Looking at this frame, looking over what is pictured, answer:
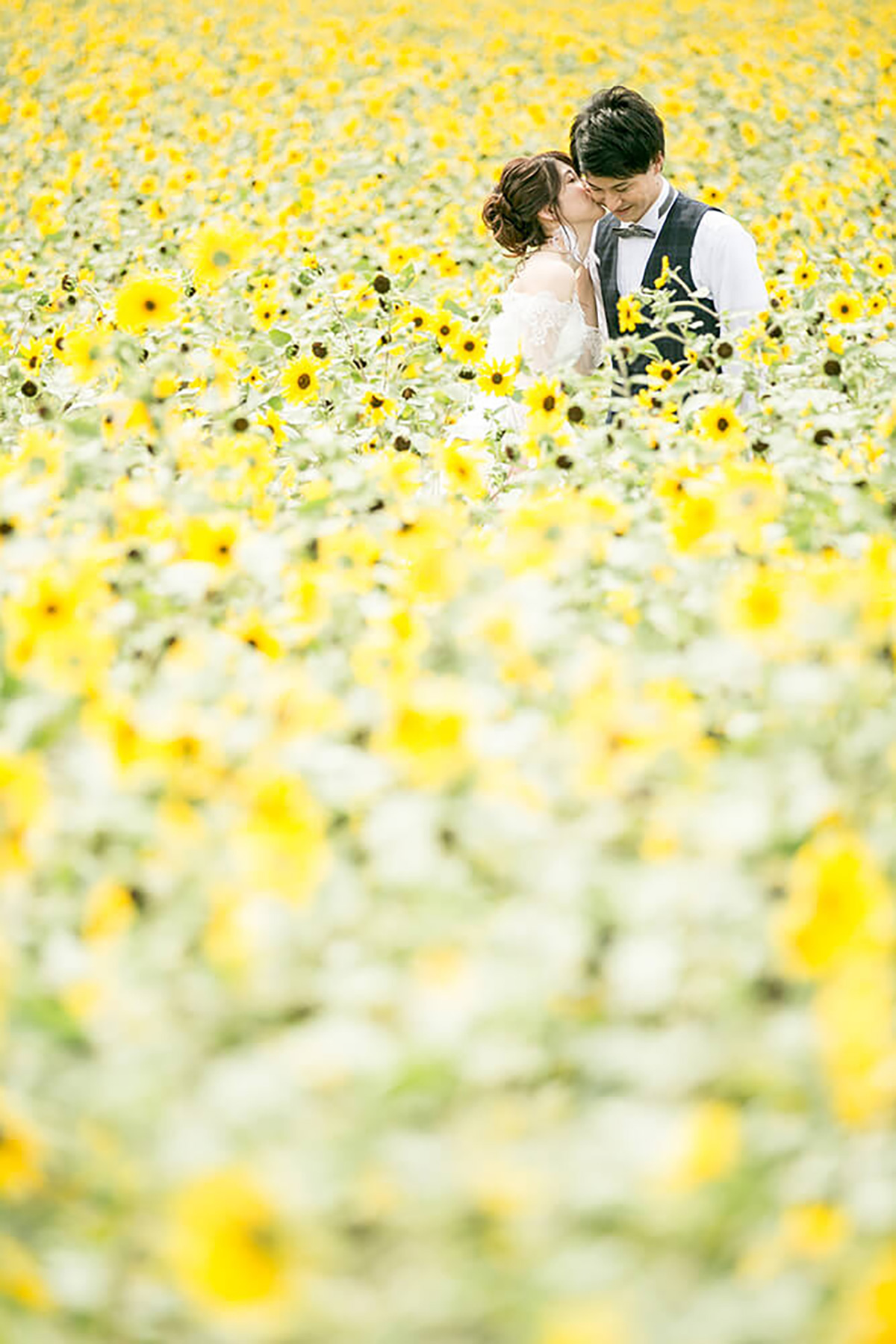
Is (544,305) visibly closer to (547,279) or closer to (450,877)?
(547,279)

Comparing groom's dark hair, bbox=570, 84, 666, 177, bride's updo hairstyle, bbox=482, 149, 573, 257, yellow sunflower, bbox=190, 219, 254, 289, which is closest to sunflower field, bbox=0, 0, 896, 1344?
yellow sunflower, bbox=190, 219, 254, 289

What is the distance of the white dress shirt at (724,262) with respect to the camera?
115 inches

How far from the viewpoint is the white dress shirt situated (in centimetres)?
292

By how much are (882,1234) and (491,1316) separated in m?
0.28

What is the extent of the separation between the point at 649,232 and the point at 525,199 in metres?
0.34

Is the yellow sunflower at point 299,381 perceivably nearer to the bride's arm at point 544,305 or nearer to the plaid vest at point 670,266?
the bride's arm at point 544,305

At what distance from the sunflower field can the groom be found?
26.4 inches

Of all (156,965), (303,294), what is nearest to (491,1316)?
(156,965)

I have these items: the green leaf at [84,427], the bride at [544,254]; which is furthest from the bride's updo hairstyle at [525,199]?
the green leaf at [84,427]

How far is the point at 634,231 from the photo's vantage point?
10.1 feet

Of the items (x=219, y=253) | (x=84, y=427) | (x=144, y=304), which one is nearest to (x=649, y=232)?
(x=219, y=253)

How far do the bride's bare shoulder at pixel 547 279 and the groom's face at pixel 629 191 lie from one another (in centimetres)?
19

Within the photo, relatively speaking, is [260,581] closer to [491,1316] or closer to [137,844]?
[137,844]

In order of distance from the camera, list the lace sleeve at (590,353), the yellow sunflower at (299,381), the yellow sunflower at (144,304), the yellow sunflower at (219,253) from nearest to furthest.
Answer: the yellow sunflower at (144,304), the yellow sunflower at (219,253), the yellow sunflower at (299,381), the lace sleeve at (590,353)
